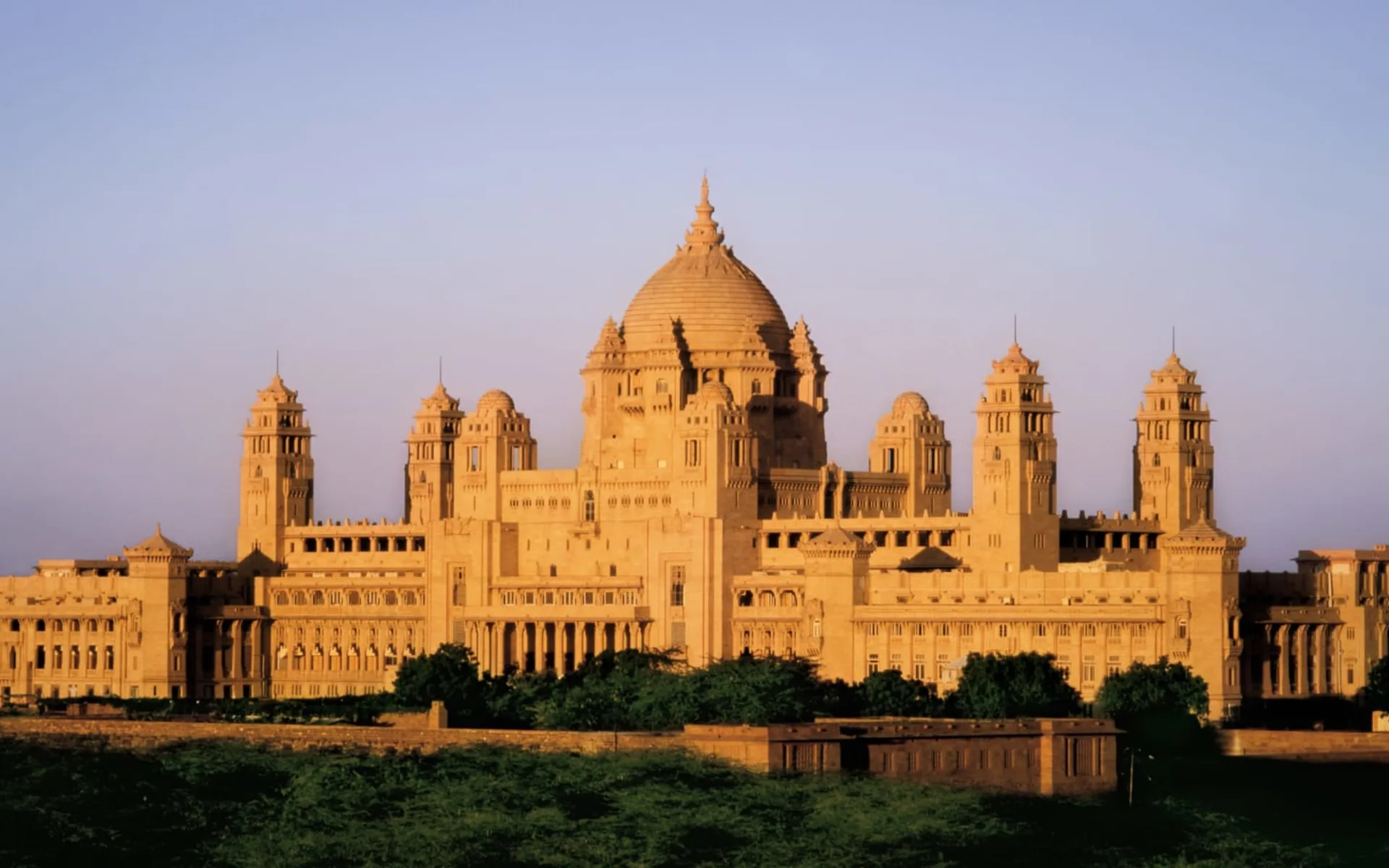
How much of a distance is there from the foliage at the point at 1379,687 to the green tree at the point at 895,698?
19.3 meters

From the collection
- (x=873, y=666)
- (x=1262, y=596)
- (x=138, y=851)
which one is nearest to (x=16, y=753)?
(x=138, y=851)

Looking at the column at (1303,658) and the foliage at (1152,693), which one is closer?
the foliage at (1152,693)

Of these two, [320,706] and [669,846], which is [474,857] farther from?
[320,706]

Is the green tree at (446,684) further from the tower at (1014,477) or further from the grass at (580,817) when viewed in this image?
the tower at (1014,477)

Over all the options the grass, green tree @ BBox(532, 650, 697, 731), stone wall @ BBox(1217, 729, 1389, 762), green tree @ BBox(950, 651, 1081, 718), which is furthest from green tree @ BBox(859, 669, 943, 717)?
the grass

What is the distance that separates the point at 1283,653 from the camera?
190750 mm

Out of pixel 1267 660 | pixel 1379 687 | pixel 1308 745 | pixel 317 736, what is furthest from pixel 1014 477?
pixel 317 736

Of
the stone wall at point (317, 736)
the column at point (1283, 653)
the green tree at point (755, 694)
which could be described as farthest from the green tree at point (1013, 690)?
the stone wall at point (317, 736)

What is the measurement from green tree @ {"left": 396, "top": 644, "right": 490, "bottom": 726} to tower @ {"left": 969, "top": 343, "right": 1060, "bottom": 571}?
24.2m

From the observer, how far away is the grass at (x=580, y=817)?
151 meters

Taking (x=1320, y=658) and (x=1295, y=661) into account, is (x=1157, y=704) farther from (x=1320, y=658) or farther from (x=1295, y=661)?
(x=1320, y=658)

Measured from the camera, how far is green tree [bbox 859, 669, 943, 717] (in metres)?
178

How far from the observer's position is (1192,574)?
612ft

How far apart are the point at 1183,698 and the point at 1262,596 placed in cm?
1747
